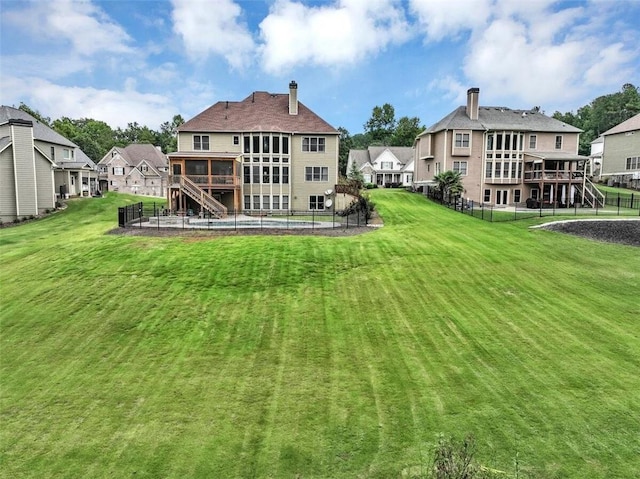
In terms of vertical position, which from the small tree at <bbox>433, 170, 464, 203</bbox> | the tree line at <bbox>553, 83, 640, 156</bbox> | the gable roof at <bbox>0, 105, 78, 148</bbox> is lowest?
the small tree at <bbox>433, 170, 464, 203</bbox>

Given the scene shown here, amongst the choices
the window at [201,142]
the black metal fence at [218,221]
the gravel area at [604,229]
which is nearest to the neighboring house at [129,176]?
the window at [201,142]

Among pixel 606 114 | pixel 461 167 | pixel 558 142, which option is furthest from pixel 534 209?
pixel 606 114

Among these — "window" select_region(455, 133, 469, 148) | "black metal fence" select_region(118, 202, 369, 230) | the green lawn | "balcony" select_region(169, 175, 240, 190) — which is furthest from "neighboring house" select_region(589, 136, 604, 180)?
"balcony" select_region(169, 175, 240, 190)

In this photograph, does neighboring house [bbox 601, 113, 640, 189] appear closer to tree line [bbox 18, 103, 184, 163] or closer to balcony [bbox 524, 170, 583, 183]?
balcony [bbox 524, 170, 583, 183]

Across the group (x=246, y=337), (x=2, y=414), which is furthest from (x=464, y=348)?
(x=2, y=414)

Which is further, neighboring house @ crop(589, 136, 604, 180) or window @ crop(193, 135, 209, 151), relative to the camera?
neighboring house @ crop(589, 136, 604, 180)

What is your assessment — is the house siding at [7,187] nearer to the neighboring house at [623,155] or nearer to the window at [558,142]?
the window at [558,142]
